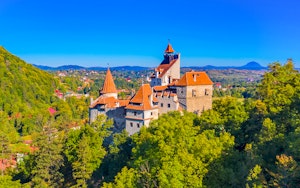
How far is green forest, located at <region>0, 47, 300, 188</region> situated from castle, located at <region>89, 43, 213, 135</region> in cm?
233

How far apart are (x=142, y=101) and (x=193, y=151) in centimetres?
1738

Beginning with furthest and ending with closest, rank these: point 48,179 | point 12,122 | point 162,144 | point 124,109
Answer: point 12,122
point 124,109
point 48,179
point 162,144

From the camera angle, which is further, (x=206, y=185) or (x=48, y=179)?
(x=48, y=179)

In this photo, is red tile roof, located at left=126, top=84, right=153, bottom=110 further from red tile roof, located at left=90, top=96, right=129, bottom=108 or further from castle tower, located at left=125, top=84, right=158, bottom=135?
red tile roof, located at left=90, top=96, right=129, bottom=108

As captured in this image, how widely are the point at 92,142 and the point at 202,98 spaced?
19126 millimetres

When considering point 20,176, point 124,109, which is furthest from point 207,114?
point 20,176

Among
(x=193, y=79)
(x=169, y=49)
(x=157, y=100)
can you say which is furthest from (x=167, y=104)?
(x=169, y=49)

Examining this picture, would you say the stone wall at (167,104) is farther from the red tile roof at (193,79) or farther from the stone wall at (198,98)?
the red tile roof at (193,79)

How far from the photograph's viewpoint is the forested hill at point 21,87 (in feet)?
386

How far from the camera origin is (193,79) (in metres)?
53.7

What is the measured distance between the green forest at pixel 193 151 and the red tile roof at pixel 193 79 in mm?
5648

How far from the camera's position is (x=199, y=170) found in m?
31.8

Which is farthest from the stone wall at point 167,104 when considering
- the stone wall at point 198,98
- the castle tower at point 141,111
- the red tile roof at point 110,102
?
the red tile roof at point 110,102

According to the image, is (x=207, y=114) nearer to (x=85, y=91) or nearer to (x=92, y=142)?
(x=92, y=142)
